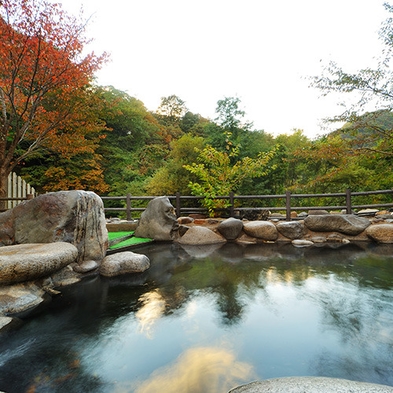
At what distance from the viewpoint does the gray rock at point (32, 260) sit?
327 cm

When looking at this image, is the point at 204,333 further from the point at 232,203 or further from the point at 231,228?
the point at 232,203

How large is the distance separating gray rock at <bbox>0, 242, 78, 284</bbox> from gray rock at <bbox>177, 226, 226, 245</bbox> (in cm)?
397

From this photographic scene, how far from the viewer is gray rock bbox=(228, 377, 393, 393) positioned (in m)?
1.49

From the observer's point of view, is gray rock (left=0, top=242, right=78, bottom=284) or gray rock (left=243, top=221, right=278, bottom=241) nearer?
gray rock (left=0, top=242, right=78, bottom=284)

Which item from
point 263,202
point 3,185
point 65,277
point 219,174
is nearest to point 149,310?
point 65,277

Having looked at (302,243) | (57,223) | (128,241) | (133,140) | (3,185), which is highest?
(133,140)

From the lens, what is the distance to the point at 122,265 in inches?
188

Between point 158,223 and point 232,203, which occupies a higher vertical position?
point 232,203

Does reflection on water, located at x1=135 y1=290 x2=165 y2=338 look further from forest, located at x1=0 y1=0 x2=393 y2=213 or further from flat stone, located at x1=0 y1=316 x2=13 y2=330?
forest, located at x1=0 y1=0 x2=393 y2=213

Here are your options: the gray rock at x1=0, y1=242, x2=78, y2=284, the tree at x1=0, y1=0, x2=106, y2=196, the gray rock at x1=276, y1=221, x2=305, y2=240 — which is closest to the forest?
the tree at x1=0, y1=0, x2=106, y2=196

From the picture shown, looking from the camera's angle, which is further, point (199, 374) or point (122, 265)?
point (122, 265)

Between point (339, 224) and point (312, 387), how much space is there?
6.71 meters

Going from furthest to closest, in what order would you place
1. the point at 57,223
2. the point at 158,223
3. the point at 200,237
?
the point at 158,223 < the point at 200,237 < the point at 57,223

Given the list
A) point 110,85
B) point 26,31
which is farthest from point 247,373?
point 110,85
